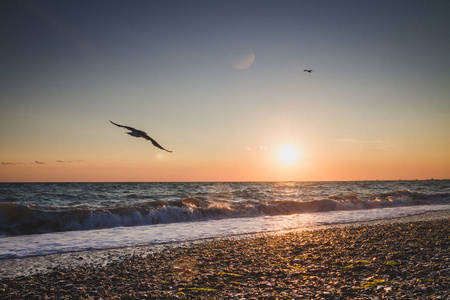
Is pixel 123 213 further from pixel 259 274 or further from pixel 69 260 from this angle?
pixel 259 274

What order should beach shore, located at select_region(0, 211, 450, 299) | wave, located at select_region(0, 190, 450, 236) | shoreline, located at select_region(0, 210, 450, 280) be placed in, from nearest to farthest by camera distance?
beach shore, located at select_region(0, 211, 450, 299), shoreline, located at select_region(0, 210, 450, 280), wave, located at select_region(0, 190, 450, 236)

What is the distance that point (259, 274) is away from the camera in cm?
753

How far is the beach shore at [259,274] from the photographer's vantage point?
6.23 metres

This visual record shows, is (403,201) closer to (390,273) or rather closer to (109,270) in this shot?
(390,273)

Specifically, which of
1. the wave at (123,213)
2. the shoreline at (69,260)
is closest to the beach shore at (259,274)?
the shoreline at (69,260)

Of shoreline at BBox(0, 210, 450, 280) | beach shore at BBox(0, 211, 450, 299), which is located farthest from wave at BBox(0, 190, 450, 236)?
beach shore at BBox(0, 211, 450, 299)

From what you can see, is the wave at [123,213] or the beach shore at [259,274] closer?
the beach shore at [259,274]

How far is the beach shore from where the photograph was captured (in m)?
6.23

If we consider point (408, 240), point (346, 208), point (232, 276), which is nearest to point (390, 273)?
point (232, 276)

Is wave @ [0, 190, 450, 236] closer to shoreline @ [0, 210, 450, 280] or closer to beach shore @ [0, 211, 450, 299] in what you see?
shoreline @ [0, 210, 450, 280]

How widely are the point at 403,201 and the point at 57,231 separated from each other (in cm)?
3824

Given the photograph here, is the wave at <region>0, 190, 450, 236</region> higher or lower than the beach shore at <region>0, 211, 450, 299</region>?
lower

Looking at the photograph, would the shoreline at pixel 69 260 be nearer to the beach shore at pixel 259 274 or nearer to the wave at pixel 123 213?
the beach shore at pixel 259 274

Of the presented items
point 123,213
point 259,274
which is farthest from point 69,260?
point 123,213
